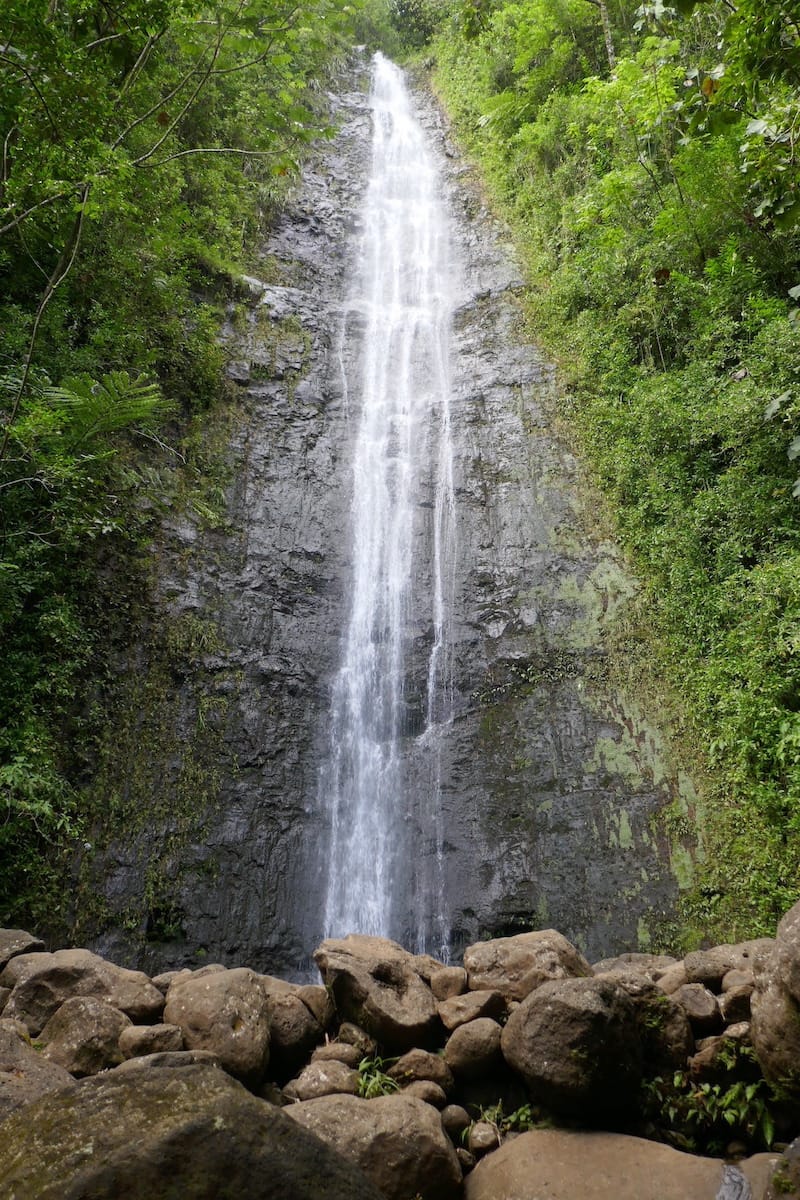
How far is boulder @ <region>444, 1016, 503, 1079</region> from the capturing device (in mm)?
3820

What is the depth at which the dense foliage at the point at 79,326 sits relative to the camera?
5.31 m

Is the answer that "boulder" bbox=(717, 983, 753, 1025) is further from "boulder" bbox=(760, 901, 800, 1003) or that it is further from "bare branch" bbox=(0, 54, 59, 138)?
"bare branch" bbox=(0, 54, 59, 138)

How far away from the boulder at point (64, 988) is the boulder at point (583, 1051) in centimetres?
220

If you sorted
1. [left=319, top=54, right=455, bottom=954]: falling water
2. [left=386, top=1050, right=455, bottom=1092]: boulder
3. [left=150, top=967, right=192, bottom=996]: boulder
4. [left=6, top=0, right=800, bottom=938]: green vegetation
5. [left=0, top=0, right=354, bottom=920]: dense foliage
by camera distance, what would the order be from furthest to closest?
1. [left=319, top=54, right=455, bottom=954]: falling water
2. [left=6, top=0, right=800, bottom=938]: green vegetation
3. [left=0, top=0, right=354, bottom=920]: dense foliage
4. [left=150, top=967, right=192, bottom=996]: boulder
5. [left=386, top=1050, right=455, bottom=1092]: boulder

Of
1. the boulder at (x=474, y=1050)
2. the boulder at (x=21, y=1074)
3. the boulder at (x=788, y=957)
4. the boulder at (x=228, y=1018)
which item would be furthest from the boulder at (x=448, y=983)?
the boulder at (x=21, y=1074)

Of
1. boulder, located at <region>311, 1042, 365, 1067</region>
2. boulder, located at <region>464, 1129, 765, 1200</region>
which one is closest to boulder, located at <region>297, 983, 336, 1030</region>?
boulder, located at <region>311, 1042, 365, 1067</region>

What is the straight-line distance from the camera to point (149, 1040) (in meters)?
3.49

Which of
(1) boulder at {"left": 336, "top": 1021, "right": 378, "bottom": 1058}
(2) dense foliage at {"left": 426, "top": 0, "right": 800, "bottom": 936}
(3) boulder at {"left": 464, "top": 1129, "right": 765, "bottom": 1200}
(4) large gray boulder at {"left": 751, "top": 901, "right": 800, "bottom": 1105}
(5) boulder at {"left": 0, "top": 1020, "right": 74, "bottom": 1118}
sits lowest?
(3) boulder at {"left": 464, "top": 1129, "right": 765, "bottom": 1200}

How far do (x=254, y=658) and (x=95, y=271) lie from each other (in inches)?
238

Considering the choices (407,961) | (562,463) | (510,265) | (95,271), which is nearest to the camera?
(407,961)

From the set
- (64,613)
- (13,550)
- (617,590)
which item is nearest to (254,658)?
(64,613)

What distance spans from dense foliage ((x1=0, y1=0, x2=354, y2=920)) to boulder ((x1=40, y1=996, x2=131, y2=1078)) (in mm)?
2665

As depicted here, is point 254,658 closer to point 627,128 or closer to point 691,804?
point 691,804

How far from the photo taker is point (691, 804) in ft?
23.7
